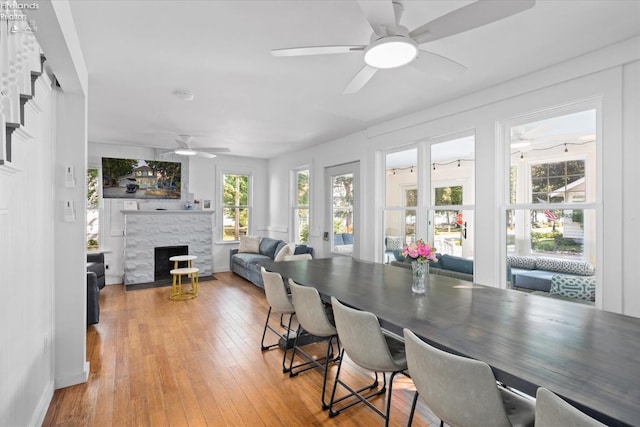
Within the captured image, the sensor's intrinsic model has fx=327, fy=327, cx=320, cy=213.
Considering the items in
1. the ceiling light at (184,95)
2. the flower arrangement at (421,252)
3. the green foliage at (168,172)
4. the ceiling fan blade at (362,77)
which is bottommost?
the flower arrangement at (421,252)

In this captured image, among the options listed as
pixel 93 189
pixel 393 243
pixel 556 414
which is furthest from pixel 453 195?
pixel 93 189

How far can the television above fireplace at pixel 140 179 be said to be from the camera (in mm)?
5996

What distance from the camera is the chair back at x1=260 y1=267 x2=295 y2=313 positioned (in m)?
2.78

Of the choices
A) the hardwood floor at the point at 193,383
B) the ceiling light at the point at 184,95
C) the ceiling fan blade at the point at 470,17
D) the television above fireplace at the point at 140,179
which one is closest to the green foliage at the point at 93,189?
the television above fireplace at the point at 140,179

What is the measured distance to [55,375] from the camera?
2.49m

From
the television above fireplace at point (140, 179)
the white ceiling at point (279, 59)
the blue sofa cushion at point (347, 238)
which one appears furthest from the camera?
the television above fireplace at point (140, 179)

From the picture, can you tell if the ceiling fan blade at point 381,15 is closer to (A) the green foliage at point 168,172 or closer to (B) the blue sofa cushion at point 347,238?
(B) the blue sofa cushion at point 347,238

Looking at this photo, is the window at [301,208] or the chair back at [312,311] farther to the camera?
the window at [301,208]

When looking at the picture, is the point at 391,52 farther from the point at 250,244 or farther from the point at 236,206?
the point at 236,206

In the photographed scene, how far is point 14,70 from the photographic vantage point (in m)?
1.45

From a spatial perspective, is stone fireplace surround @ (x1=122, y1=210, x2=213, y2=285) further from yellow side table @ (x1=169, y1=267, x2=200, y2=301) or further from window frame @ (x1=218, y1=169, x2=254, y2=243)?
yellow side table @ (x1=169, y1=267, x2=200, y2=301)

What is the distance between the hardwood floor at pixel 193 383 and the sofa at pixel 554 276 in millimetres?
1476

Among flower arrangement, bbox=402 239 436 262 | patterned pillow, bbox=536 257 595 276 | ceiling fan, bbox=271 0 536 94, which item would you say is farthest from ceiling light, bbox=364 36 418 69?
patterned pillow, bbox=536 257 595 276

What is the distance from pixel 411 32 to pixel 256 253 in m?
5.68
